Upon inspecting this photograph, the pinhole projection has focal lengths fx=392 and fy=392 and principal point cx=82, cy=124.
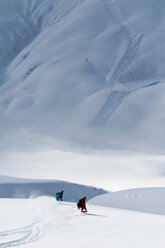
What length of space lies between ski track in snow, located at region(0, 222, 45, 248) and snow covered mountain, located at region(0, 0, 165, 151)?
143ft

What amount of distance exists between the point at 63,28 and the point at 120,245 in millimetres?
74629

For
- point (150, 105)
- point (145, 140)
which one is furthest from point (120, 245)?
point (150, 105)

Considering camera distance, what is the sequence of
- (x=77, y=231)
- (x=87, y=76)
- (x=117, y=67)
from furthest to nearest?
1. (x=87, y=76)
2. (x=117, y=67)
3. (x=77, y=231)

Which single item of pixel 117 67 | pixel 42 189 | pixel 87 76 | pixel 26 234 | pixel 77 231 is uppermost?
pixel 117 67

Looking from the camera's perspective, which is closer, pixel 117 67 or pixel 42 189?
pixel 42 189

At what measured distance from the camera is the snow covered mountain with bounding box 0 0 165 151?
58250 mm

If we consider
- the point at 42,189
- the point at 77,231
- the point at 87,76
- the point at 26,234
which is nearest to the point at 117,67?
the point at 87,76

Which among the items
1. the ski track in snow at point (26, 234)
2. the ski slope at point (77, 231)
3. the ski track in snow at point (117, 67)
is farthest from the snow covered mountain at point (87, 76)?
the ski track in snow at point (26, 234)

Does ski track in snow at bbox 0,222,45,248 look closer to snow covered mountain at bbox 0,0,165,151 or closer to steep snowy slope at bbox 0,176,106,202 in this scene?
steep snowy slope at bbox 0,176,106,202

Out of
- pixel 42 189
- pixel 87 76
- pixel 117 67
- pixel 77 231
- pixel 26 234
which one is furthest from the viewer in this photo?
pixel 87 76

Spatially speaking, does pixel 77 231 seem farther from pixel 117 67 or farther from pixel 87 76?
pixel 117 67

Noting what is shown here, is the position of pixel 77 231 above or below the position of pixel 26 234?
above

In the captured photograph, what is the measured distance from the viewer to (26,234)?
9789mm

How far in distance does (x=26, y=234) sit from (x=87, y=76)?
59097 mm
